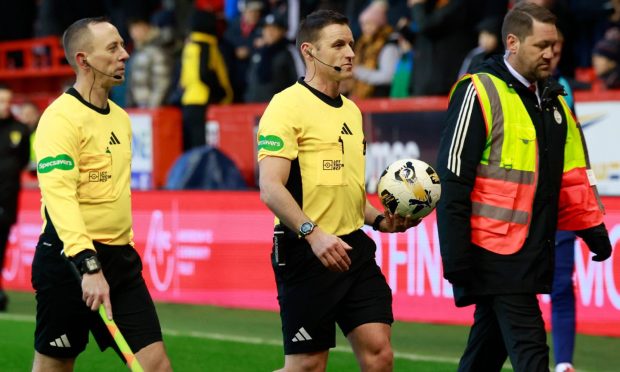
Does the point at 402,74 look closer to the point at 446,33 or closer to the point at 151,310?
the point at 446,33

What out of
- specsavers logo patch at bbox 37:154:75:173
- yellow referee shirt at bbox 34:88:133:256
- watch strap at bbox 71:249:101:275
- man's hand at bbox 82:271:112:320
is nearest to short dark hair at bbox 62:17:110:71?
yellow referee shirt at bbox 34:88:133:256

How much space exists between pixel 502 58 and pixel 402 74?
8114 mm

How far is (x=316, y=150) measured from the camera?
21.8 feet

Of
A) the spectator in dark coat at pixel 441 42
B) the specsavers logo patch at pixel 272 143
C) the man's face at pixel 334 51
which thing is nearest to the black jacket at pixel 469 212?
the man's face at pixel 334 51

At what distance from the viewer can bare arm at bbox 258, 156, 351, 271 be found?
6355mm

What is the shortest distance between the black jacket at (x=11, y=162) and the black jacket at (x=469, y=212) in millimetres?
7739

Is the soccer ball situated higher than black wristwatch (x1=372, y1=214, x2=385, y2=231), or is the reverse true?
the soccer ball

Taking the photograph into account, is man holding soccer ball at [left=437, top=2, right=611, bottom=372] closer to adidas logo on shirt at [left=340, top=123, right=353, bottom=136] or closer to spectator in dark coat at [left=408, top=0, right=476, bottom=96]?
adidas logo on shirt at [left=340, top=123, right=353, bottom=136]

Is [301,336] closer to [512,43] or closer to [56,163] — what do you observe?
[56,163]

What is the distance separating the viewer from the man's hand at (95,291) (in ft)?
20.7

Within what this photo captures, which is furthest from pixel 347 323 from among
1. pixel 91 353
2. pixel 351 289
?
pixel 91 353

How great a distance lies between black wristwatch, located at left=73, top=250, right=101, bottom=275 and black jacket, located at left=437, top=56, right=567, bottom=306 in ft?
5.39

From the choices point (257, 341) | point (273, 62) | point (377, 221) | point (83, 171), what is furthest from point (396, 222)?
point (273, 62)

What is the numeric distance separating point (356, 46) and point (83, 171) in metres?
9.44
